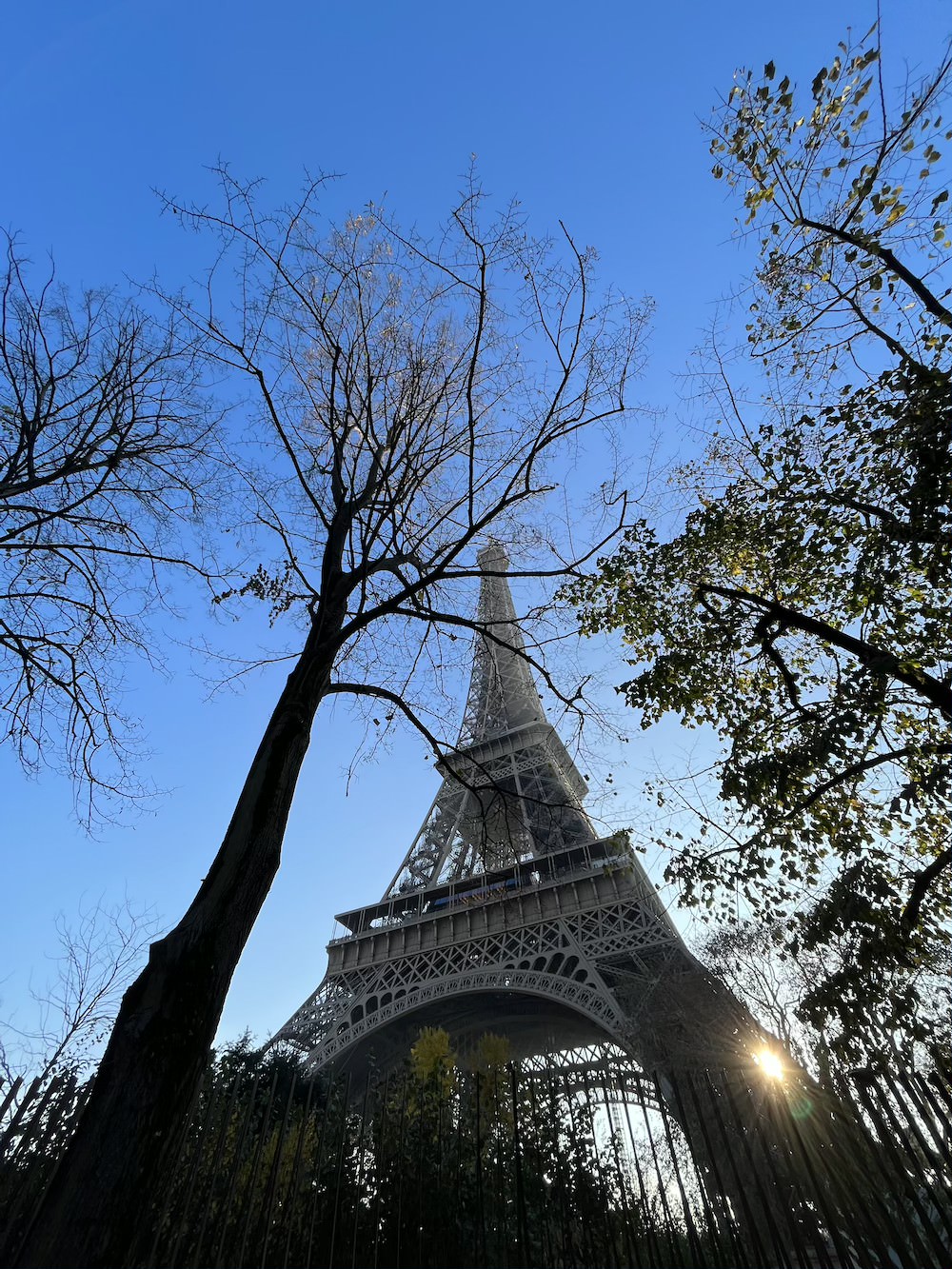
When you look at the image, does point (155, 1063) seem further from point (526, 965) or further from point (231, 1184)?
point (526, 965)

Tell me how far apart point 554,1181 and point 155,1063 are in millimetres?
3955

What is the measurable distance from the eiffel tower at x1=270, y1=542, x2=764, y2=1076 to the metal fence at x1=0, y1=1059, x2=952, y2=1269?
13.6 metres

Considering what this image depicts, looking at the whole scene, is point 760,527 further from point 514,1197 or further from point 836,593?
point 514,1197

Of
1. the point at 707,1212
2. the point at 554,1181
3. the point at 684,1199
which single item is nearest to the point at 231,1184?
the point at 554,1181

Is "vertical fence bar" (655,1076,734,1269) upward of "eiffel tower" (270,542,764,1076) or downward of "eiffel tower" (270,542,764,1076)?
downward

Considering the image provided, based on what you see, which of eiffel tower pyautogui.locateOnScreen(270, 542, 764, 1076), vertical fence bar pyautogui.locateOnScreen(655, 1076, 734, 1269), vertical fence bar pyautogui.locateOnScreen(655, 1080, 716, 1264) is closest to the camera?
vertical fence bar pyautogui.locateOnScreen(655, 1080, 716, 1264)

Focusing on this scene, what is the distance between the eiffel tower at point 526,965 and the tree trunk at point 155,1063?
15078 mm

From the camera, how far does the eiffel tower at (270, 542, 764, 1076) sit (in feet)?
69.8

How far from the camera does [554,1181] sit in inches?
221

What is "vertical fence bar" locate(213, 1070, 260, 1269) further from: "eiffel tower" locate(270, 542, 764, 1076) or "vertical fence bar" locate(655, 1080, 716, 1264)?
"eiffel tower" locate(270, 542, 764, 1076)

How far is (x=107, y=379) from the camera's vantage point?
767 centimetres

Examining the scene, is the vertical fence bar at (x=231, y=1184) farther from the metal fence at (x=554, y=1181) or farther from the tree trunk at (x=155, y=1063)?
the tree trunk at (x=155, y=1063)

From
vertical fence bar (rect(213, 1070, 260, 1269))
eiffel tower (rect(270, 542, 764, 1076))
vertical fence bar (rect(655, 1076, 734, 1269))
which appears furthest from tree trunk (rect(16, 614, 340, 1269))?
eiffel tower (rect(270, 542, 764, 1076))

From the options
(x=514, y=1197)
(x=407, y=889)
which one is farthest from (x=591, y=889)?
(x=514, y=1197)
